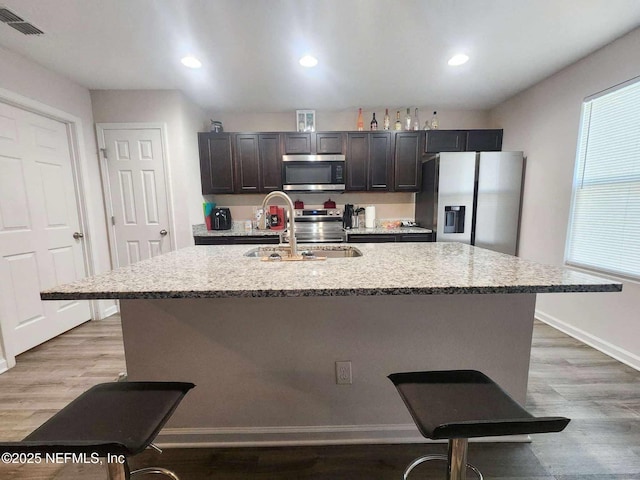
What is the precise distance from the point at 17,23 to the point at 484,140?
4.55 metres

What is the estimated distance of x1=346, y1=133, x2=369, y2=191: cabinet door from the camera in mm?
3518

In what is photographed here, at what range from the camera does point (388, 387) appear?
1392 mm

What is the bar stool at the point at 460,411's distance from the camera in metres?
0.70

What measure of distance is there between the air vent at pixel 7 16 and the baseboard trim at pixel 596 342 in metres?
5.04

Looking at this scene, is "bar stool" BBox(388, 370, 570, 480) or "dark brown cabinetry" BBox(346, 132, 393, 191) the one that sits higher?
"dark brown cabinetry" BBox(346, 132, 393, 191)

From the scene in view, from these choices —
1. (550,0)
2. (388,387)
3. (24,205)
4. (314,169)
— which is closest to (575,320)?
(388,387)

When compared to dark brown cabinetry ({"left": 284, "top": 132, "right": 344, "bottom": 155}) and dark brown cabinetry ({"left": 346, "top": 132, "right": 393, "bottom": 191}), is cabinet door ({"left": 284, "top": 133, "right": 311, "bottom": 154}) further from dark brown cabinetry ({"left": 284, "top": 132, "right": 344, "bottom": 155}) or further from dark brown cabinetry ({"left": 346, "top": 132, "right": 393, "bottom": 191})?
dark brown cabinetry ({"left": 346, "top": 132, "right": 393, "bottom": 191})

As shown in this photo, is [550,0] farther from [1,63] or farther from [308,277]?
[1,63]

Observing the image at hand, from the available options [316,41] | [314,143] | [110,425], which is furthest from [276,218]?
[110,425]

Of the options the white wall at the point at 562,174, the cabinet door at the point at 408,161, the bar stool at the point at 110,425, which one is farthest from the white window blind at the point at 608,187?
the bar stool at the point at 110,425

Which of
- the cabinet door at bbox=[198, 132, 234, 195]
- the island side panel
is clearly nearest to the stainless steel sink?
the island side panel

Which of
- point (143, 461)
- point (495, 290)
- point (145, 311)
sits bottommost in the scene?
point (143, 461)

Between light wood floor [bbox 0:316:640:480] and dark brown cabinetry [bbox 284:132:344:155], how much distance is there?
2868mm

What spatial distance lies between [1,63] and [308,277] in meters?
3.11
